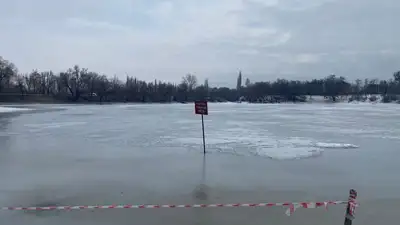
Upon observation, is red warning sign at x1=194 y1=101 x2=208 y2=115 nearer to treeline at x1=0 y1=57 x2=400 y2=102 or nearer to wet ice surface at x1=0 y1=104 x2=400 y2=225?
wet ice surface at x1=0 y1=104 x2=400 y2=225

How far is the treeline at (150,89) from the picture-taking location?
9445cm

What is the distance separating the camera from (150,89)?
116m

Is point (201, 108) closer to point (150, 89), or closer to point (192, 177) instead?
point (192, 177)

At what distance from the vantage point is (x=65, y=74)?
327 feet

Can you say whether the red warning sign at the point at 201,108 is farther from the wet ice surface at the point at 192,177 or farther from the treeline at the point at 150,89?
the treeline at the point at 150,89

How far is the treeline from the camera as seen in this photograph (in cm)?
9445

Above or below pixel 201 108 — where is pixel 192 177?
below

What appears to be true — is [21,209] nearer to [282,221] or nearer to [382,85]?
[282,221]

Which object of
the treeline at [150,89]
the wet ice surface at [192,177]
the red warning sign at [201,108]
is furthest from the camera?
the treeline at [150,89]

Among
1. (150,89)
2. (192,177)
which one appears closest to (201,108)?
(192,177)

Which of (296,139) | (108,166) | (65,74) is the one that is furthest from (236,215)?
(65,74)

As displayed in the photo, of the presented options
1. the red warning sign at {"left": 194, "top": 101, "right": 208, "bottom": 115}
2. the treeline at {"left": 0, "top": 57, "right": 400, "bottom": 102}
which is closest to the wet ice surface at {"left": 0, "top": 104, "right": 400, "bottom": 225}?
the red warning sign at {"left": 194, "top": 101, "right": 208, "bottom": 115}

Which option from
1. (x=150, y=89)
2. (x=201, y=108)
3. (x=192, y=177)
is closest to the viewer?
(x=192, y=177)

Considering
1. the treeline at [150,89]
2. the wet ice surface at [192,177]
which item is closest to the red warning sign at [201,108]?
the wet ice surface at [192,177]
